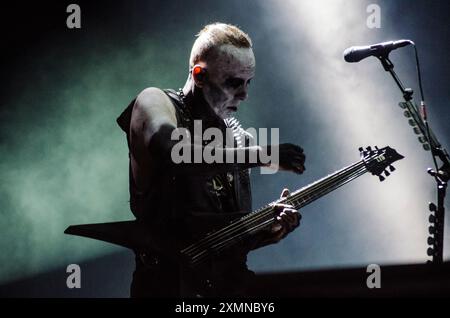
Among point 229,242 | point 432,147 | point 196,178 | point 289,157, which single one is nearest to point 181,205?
Result: point 196,178

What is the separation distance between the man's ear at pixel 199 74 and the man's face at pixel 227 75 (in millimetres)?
17

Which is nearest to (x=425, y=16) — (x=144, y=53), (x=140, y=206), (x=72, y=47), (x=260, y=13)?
(x=260, y=13)

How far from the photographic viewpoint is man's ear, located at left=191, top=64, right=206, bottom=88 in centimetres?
230

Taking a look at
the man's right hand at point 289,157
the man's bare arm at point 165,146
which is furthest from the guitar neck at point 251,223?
the man's right hand at point 289,157

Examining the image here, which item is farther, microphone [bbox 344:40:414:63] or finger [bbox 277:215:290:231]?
microphone [bbox 344:40:414:63]

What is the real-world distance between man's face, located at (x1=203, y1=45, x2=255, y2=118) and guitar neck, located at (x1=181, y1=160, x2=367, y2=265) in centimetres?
52

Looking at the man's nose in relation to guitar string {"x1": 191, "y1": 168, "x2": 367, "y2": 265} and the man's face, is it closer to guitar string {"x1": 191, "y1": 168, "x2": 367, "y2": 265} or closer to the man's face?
the man's face

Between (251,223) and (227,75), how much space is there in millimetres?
654

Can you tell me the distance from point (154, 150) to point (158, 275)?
47 centimetres

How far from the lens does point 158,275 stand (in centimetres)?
195

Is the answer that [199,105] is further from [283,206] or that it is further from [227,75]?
[283,206]

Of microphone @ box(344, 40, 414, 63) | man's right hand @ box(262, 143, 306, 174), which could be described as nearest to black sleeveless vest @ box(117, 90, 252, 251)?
man's right hand @ box(262, 143, 306, 174)

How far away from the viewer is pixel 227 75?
2268mm

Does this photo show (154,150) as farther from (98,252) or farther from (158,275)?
(98,252)
